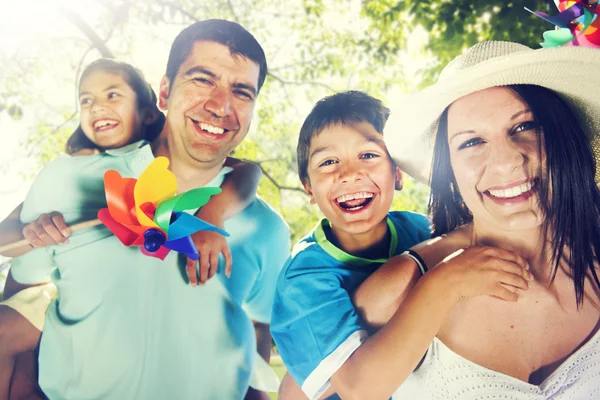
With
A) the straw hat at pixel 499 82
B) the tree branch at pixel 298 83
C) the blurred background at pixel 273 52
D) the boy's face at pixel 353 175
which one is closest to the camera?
the straw hat at pixel 499 82

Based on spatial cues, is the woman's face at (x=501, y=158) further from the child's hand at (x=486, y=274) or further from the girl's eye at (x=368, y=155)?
the girl's eye at (x=368, y=155)

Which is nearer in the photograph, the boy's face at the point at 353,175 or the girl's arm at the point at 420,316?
the girl's arm at the point at 420,316

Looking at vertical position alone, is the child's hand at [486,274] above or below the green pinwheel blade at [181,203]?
above

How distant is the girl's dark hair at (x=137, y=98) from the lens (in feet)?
4.94

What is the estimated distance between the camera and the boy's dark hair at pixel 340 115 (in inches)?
53.2

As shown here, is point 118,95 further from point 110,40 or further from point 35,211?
point 35,211

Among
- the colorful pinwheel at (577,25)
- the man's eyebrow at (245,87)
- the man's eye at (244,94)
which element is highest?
the colorful pinwheel at (577,25)

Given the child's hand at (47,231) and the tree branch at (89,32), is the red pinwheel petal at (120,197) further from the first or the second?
the tree branch at (89,32)

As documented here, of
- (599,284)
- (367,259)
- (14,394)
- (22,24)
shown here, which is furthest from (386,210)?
(22,24)

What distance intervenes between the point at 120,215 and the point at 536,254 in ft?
3.55

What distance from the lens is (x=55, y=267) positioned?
1.44 metres

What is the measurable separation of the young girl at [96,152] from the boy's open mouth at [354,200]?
351mm

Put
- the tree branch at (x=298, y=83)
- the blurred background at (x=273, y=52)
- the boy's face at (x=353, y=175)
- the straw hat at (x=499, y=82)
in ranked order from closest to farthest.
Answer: the straw hat at (x=499, y=82)
the boy's face at (x=353, y=175)
the blurred background at (x=273, y=52)
the tree branch at (x=298, y=83)

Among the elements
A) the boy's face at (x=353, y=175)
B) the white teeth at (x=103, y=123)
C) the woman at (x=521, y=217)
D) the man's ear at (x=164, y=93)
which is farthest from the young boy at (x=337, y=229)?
the white teeth at (x=103, y=123)
